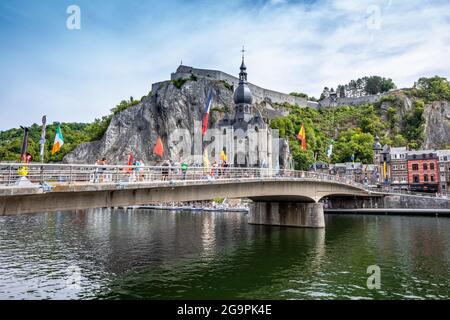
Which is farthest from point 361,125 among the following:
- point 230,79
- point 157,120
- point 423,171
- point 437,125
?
point 157,120

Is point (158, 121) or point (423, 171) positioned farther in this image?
point (158, 121)

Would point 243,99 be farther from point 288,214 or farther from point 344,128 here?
point 344,128

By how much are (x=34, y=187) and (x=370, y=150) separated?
4964 inches

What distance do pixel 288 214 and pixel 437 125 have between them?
113 m

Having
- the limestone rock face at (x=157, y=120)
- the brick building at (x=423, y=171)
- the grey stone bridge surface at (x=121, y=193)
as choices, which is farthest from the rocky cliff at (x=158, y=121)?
the grey stone bridge surface at (x=121, y=193)

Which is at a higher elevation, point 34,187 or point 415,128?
point 415,128

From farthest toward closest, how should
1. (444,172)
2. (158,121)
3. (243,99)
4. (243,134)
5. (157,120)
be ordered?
(157,120) → (158,121) → (243,99) → (243,134) → (444,172)

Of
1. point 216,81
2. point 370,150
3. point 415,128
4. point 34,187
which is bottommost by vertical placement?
point 34,187

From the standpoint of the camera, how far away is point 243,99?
10075cm

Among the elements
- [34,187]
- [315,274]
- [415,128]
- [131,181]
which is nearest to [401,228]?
[315,274]

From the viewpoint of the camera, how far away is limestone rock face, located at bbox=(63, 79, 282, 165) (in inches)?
4267
